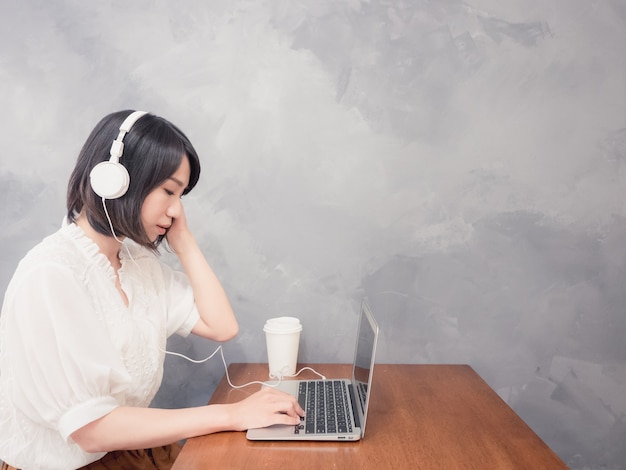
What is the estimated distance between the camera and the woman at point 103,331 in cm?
94

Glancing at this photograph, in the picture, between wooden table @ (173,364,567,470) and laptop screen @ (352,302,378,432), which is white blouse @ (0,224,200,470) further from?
laptop screen @ (352,302,378,432)

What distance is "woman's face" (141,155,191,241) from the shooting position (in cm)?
112

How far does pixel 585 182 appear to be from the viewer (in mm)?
1576

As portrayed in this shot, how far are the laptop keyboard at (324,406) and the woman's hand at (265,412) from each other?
1.1 inches

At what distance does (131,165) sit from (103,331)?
34 cm

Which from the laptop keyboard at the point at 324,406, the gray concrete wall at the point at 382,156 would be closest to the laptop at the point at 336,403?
the laptop keyboard at the point at 324,406

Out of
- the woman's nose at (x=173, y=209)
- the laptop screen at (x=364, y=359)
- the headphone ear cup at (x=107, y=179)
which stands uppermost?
the headphone ear cup at (x=107, y=179)

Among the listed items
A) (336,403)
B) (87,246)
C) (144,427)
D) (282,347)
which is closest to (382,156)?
(282,347)

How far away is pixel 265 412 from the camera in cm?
105

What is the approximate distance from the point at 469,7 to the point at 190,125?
89cm

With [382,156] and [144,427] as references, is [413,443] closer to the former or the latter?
[144,427]

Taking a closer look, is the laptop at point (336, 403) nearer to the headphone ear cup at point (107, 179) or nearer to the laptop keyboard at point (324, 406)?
the laptop keyboard at point (324, 406)

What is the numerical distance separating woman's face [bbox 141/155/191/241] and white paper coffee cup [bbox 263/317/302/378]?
43 cm

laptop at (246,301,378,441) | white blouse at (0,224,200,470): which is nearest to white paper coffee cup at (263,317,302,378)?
laptop at (246,301,378,441)
